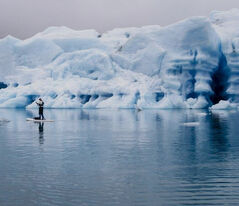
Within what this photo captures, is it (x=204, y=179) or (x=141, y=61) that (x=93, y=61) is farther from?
(x=204, y=179)

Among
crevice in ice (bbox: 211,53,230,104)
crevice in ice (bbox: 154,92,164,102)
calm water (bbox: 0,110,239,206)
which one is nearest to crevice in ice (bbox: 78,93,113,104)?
crevice in ice (bbox: 154,92,164,102)

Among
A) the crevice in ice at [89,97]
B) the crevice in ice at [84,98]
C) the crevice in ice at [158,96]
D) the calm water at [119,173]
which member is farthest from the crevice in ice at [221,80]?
the calm water at [119,173]

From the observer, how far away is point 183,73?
139ft

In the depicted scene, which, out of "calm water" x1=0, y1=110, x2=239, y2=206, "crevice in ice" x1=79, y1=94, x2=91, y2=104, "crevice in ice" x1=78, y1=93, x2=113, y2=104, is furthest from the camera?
"crevice in ice" x1=79, y1=94, x2=91, y2=104

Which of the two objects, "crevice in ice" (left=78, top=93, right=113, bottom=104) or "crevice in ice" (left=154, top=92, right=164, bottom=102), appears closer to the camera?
"crevice in ice" (left=154, top=92, right=164, bottom=102)

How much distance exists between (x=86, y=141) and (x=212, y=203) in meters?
7.56

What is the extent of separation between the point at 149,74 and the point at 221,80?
25.0 ft

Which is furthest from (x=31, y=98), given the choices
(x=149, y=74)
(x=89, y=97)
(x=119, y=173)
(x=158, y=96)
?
(x=119, y=173)

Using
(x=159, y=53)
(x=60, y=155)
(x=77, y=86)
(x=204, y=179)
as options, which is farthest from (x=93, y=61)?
(x=204, y=179)

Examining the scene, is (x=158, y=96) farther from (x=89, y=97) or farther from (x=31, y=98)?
(x=31, y=98)

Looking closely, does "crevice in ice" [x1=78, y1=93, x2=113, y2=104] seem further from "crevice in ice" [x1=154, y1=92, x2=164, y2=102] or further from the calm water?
the calm water

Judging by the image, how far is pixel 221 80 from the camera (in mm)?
44875

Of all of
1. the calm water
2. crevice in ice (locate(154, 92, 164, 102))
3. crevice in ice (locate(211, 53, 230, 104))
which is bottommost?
the calm water

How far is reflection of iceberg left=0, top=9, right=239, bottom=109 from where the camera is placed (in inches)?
1630
